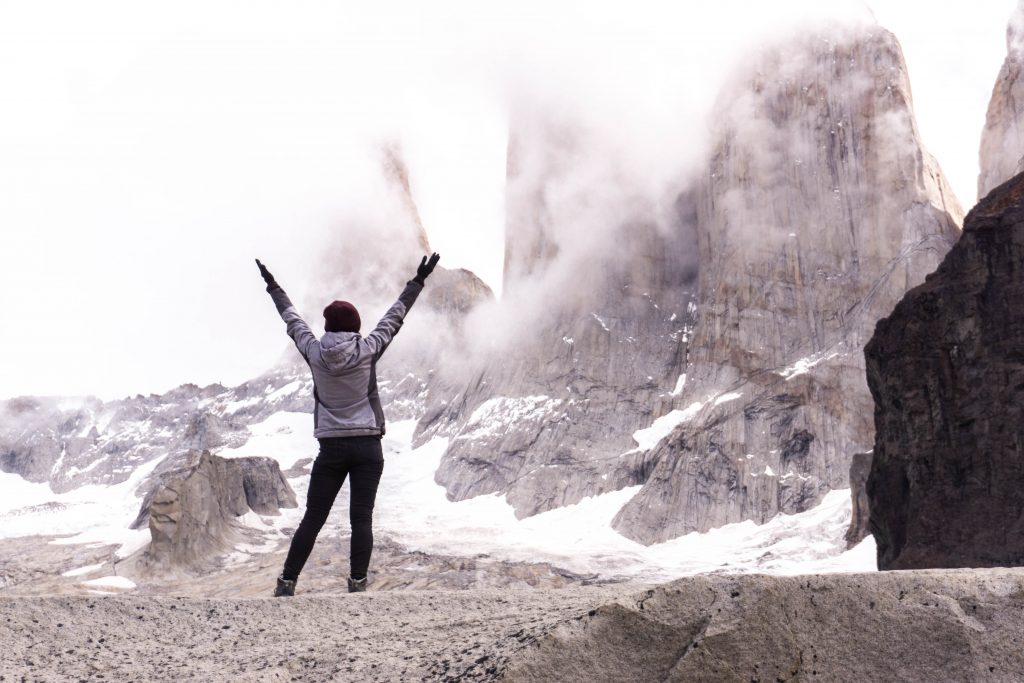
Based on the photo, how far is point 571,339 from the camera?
355 ft

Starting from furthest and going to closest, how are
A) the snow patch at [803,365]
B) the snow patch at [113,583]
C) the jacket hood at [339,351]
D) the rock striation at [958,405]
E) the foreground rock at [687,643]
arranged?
the snow patch at [803,365]
the snow patch at [113,583]
the rock striation at [958,405]
the jacket hood at [339,351]
the foreground rock at [687,643]

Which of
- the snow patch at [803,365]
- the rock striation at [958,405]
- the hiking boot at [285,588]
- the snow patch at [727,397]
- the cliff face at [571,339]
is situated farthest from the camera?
the cliff face at [571,339]

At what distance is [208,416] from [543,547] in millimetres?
84359

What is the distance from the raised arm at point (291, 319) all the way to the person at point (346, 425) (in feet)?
0.03

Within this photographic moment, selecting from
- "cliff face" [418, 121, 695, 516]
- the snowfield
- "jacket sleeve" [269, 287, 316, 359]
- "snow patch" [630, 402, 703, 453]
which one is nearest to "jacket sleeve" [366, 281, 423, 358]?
"jacket sleeve" [269, 287, 316, 359]

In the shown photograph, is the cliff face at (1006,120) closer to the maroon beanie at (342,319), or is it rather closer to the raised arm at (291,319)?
the raised arm at (291,319)

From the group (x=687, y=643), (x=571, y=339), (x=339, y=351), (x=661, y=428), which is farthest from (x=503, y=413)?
(x=687, y=643)

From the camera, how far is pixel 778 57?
9938cm

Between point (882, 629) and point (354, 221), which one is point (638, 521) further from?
point (354, 221)

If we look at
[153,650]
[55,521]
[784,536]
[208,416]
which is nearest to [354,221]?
[208,416]

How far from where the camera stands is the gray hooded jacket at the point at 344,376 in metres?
7.09

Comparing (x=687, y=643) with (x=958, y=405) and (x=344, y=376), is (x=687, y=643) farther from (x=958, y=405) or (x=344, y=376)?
(x=958, y=405)

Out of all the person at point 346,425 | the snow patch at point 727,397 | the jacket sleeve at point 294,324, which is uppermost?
the snow patch at point 727,397

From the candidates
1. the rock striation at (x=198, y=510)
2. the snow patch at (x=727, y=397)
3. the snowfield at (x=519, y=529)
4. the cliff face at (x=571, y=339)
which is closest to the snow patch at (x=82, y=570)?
the snowfield at (x=519, y=529)
